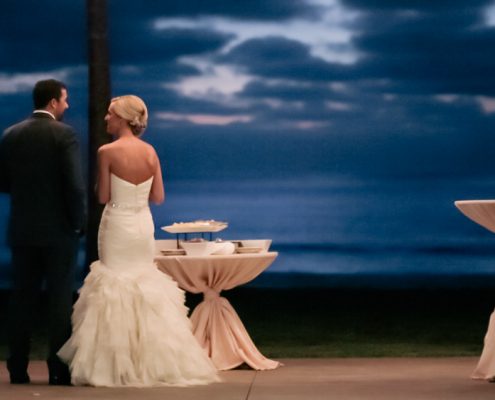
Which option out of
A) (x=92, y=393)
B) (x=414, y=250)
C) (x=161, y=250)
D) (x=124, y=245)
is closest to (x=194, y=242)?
(x=161, y=250)

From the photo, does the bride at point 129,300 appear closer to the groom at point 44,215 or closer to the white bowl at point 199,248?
the groom at point 44,215

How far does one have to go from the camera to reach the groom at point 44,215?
7934 mm

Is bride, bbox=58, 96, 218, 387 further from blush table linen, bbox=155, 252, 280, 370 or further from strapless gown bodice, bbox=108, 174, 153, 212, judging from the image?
blush table linen, bbox=155, 252, 280, 370

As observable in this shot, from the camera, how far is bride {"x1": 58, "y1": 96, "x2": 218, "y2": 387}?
26.2 ft

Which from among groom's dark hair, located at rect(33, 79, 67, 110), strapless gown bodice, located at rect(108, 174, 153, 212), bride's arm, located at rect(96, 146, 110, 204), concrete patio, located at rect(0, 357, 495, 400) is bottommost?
concrete patio, located at rect(0, 357, 495, 400)

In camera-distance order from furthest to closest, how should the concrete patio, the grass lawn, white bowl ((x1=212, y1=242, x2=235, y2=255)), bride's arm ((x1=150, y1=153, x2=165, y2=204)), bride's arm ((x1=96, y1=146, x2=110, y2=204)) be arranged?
the grass lawn
white bowl ((x1=212, y1=242, x2=235, y2=255))
bride's arm ((x1=150, y1=153, x2=165, y2=204))
bride's arm ((x1=96, y1=146, x2=110, y2=204))
the concrete patio

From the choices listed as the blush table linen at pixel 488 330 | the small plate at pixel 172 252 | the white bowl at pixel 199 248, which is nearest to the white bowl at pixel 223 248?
the white bowl at pixel 199 248

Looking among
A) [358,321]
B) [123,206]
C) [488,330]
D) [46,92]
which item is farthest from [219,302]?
[358,321]

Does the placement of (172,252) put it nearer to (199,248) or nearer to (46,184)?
(199,248)

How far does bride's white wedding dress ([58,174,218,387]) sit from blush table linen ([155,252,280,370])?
81 centimetres

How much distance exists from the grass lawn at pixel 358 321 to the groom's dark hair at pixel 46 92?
3243 mm

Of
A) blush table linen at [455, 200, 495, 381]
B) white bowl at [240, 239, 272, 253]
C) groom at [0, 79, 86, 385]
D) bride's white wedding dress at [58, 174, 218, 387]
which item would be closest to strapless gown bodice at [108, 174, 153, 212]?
bride's white wedding dress at [58, 174, 218, 387]

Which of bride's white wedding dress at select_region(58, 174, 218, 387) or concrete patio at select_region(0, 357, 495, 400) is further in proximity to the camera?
bride's white wedding dress at select_region(58, 174, 218, 387)

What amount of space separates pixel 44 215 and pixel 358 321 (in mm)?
6534
